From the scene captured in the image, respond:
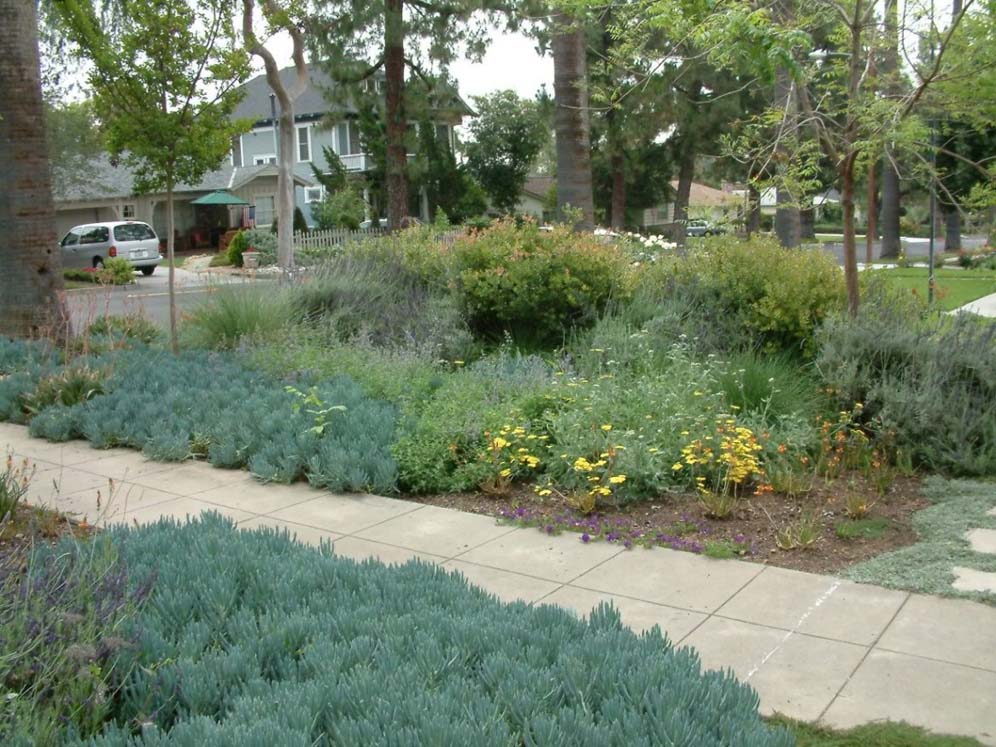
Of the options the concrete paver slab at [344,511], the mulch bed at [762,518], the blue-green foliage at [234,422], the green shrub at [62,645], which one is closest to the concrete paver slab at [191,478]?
the blue-green foliage at [234,422]

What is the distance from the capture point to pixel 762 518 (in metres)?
6.34

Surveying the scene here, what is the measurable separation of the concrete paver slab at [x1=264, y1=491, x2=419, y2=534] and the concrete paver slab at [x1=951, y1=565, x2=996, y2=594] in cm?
343

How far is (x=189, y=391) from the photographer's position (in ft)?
31.0

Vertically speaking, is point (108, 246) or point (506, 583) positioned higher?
point (108, 246)

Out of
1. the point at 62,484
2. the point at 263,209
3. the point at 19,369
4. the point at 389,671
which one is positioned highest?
the point at 263,209

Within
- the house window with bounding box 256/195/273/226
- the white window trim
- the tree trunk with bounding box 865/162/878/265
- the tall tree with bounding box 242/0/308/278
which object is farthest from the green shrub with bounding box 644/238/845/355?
the white window trim

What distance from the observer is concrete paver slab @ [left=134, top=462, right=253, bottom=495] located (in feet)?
24.4

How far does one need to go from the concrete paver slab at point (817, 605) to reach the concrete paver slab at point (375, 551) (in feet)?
5.92

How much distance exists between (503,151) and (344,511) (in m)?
40.5

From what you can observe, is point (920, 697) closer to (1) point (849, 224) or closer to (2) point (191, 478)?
(1) point (849, 224)

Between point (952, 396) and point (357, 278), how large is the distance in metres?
7.83

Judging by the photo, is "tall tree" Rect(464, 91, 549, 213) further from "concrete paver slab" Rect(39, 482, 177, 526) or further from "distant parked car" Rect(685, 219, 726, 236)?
"concrete paver slab" Rect(39, 482, 177, 526)

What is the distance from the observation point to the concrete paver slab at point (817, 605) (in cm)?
473

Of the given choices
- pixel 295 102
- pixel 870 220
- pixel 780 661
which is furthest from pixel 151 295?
pixel 295 102
